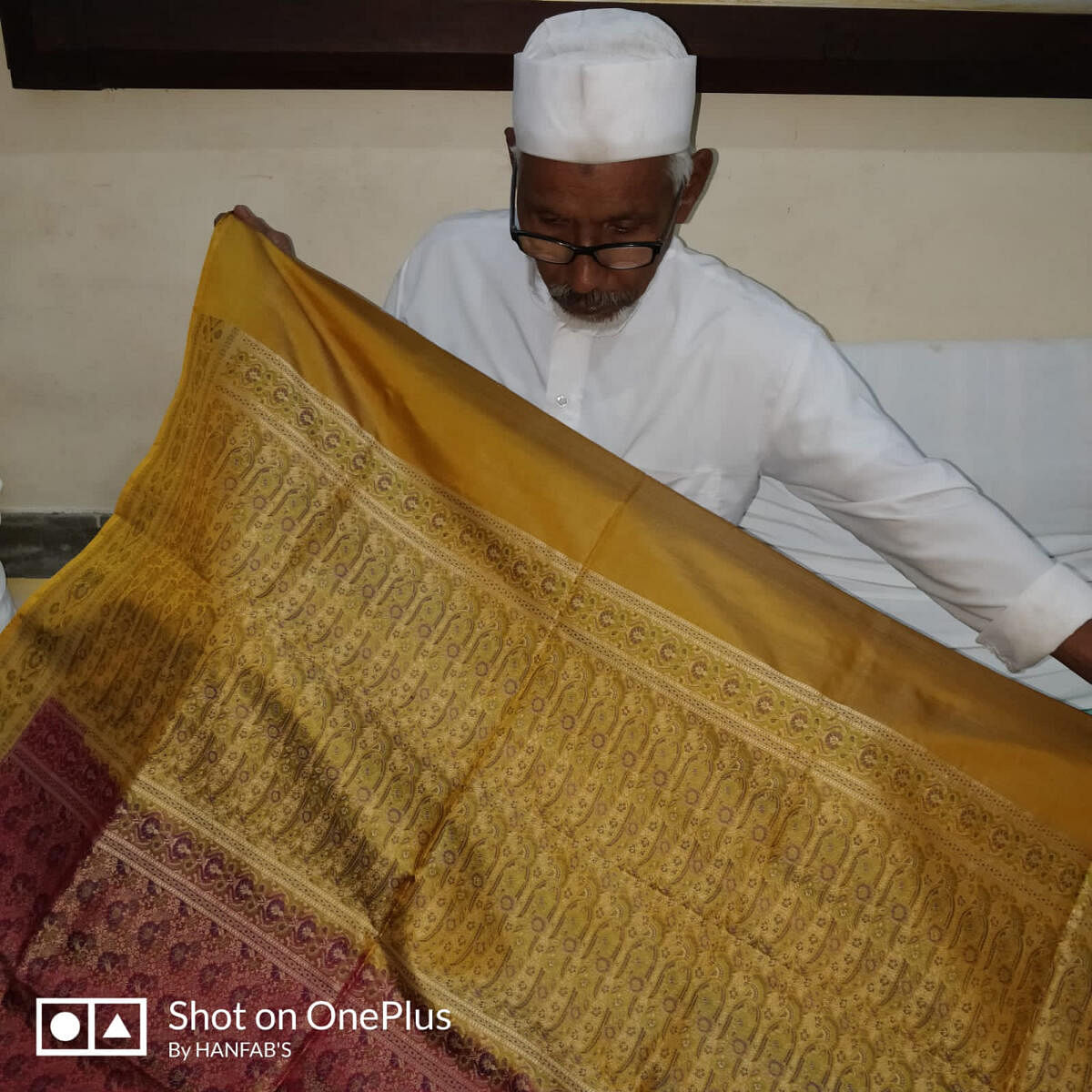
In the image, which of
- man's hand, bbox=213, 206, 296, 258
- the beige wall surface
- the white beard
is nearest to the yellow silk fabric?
man's hand, bbox=213, 206, 296, 258

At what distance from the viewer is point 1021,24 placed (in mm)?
2156

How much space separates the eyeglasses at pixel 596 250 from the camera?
1.60m

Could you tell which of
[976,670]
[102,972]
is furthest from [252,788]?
[976,670]

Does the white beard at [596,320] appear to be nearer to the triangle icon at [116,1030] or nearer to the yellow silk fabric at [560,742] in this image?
the yellow silk fabric at [560,742]

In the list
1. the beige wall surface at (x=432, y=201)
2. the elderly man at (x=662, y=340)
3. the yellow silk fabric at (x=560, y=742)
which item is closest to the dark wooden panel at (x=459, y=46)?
the beige wall surface at (x=432, y=201)

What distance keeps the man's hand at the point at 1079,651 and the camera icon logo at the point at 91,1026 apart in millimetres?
1202

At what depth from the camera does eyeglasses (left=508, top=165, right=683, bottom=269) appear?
1604 millimetres

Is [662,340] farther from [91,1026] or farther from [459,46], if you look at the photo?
[91,1026]

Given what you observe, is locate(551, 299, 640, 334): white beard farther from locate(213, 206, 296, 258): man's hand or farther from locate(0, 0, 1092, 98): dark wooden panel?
locate(0, 0, 1092, 98): dark wooden panel

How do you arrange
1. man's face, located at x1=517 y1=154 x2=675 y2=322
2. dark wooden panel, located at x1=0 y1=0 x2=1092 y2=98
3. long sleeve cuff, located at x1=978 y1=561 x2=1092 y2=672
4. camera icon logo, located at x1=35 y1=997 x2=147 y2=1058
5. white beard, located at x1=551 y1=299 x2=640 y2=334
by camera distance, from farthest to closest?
dark wooden panel, located at x1=0 y1=0 x2=1092 y2=98, white beard, located at x1=551 y1=299 x2=640 y2=334, man's face, located at x1=517 y1=154 x2=675 y2=322, long sleeve cuff, located at x1=978 y1=561 x2=1092 y2=672, camera icon logo, located at x1=35 y1=997 x2=147 y2=1058

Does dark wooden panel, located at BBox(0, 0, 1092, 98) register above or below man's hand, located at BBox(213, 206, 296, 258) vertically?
above

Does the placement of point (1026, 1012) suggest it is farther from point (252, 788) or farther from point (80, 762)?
point (80, 762)

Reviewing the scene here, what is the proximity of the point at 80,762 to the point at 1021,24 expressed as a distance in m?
2.11

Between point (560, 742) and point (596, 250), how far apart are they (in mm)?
708
